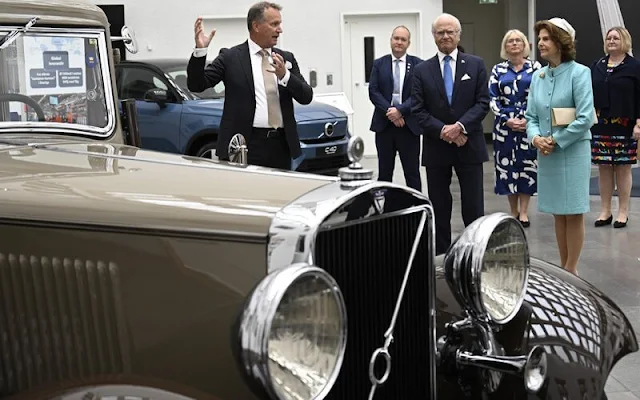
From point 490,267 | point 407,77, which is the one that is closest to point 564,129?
point 407,77

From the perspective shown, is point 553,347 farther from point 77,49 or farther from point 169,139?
point 169,139

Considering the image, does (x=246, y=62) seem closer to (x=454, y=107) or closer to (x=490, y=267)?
(x=454, y=107)

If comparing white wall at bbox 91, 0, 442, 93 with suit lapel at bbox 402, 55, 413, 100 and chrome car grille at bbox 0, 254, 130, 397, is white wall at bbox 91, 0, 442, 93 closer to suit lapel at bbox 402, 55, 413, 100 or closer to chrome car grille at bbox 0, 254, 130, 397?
suit lapel at bbox 402, 55, 413, 100

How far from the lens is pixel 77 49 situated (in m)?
4.22

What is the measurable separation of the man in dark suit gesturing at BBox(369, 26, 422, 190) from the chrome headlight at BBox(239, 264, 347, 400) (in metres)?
6.26

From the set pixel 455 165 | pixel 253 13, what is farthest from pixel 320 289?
pixel 455 165

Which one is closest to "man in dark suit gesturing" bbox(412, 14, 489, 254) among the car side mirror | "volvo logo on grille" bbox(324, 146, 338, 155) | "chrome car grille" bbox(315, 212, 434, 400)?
"chrome car grille" bbox(315, 212, 434, 400)

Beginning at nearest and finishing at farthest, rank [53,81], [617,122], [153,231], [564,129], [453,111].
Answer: [153,231] < [53,81] < [564,129] < [453,111] < [617,122]

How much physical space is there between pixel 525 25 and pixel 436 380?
14.4m

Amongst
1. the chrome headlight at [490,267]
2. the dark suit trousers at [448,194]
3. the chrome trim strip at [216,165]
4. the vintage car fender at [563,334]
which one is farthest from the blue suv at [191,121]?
the chrome headlight at [490,267]

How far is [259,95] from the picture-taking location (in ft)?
19.3

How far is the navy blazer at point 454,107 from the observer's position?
6848 millimetres

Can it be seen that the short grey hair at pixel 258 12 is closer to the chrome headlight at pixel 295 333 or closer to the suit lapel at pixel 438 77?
the suit lapel at pixel 438 77

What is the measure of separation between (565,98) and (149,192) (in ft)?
13.2
